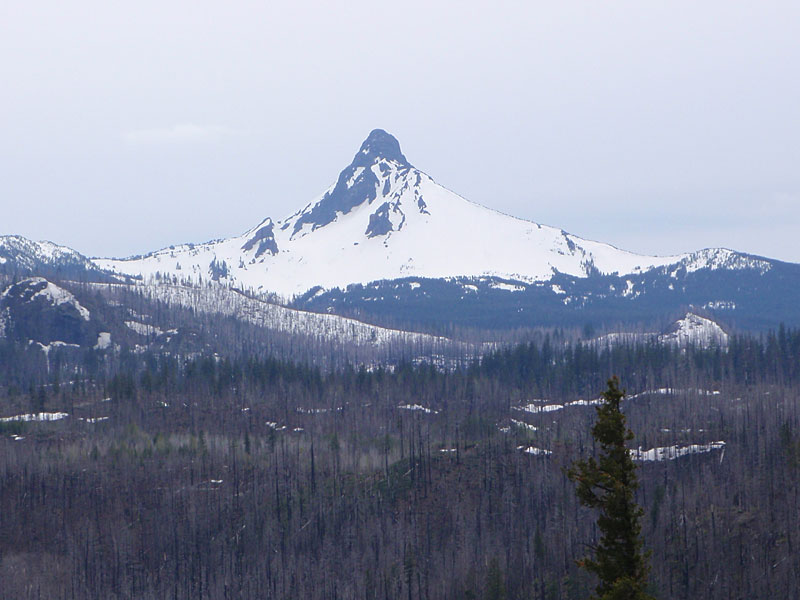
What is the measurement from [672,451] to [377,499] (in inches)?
1599

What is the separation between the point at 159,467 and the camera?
147 meters

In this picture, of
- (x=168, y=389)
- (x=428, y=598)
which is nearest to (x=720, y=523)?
(x=428, y=598)

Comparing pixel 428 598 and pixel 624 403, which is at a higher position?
pixel 624 403

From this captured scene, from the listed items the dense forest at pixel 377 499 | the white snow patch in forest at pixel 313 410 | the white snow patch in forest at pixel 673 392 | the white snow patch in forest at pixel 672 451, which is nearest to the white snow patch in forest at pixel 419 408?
the dense forest at pixel 377 499

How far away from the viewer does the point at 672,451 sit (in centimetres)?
13862

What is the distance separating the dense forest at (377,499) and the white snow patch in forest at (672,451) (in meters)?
0.67

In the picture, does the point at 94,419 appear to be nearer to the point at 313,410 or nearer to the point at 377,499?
the point at 313,410

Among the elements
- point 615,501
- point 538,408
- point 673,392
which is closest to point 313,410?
point 538,408

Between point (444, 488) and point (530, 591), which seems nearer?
point (530, 591)

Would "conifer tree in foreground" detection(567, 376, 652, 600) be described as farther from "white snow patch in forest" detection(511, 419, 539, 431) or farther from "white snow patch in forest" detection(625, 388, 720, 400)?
"white snow patch in forest" detection(625, 388, 720, 400)

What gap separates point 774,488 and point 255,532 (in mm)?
62278

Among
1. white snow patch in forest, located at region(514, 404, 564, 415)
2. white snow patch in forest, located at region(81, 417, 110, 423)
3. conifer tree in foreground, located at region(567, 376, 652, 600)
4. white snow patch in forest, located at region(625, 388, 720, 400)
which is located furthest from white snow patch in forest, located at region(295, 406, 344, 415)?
conifer tree in foreground, located at region(567, 376, 652, 600)

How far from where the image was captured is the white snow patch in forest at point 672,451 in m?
137

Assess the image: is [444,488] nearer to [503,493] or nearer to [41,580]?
[503,493]
